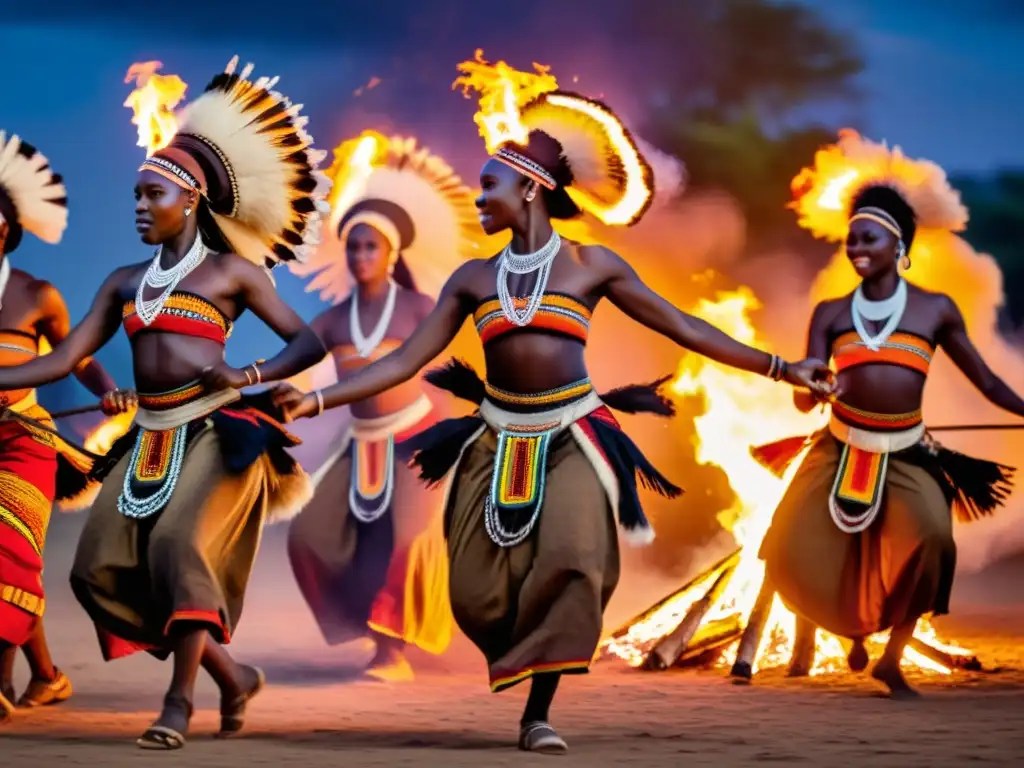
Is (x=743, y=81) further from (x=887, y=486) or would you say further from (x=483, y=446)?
(x=483, y=446)

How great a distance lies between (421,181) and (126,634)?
11.6 feet

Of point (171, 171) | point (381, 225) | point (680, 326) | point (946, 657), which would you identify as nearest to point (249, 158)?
point (171, 171)

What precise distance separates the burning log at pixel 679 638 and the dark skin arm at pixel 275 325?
2.91 meters

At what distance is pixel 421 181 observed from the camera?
30.7 ft

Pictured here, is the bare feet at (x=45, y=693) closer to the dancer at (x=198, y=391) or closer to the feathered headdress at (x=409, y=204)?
the dancer at (x=198, y=391)

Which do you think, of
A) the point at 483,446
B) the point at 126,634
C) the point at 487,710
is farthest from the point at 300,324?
the point at 487,710

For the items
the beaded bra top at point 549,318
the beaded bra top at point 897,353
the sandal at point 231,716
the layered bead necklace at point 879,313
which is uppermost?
the layered bead necklace at point 879,313

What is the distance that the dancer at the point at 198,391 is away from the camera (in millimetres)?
6312

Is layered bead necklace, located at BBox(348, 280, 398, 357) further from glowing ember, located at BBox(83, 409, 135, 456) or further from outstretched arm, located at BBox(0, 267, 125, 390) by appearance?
outstretched arm, located at BBox(0, 267, 125, 390)

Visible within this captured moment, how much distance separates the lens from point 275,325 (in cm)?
665

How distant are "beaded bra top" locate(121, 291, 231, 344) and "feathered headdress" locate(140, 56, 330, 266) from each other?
1.20 ft

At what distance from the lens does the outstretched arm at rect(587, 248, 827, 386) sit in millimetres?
6383

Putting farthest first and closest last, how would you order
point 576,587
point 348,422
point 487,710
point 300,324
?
point 348,422 < point 487,710 < point 300,324 < point 576,587

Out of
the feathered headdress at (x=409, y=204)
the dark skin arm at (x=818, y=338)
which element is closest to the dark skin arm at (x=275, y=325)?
the dark skin arm at (x=818, y=338)
